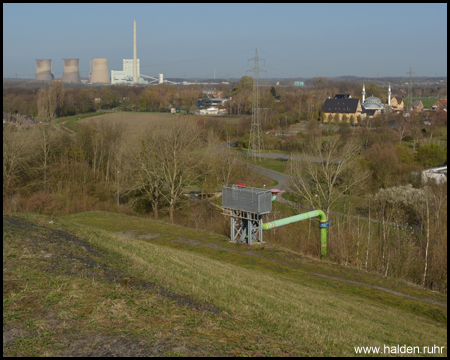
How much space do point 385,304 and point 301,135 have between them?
46.3 metres

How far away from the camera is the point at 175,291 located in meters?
7.89

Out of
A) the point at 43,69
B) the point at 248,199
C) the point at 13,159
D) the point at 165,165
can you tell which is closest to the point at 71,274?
the point at 248,199

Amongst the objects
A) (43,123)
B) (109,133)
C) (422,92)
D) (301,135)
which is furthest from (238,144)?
(422,92)

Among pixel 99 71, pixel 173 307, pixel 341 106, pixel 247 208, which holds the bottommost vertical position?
pixel 247 208

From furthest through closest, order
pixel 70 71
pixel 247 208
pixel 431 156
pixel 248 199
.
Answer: pixel 70 71
pixel 431 156
pixel 247 208
pixel 248 199

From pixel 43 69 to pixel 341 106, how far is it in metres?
86.9

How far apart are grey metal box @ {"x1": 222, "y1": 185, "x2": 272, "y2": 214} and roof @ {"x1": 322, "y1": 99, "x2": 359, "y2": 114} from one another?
6424 centimetres

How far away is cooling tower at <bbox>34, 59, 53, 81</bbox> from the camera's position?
118438 mm

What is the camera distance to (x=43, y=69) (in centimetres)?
11988

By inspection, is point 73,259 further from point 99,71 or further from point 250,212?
point 99,71

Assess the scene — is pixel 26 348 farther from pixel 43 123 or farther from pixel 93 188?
pixel 43 123

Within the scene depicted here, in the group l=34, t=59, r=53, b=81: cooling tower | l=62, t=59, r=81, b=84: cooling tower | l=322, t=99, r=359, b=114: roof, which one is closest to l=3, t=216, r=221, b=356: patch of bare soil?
l=322, t=99, r=359, b=114: roof

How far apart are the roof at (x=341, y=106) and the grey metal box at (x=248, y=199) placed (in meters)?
64.2

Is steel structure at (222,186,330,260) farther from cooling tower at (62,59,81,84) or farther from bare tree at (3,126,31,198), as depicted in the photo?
cooling tower at (62,59,81,84)
